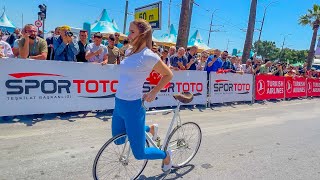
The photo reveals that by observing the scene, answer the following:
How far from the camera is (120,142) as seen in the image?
3.21 metres

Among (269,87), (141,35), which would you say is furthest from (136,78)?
(269,87)

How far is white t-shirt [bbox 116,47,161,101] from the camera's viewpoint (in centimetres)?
282

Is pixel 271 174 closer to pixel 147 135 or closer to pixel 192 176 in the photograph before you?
pixel 192 176

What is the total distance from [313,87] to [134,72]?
17.7m

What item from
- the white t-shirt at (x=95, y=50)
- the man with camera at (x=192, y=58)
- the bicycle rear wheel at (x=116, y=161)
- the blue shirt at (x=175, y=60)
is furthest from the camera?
the man with camera at (x=192, y=58)

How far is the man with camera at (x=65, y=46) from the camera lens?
683cm

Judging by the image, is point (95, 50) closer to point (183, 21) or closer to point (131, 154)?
point (131, 154)

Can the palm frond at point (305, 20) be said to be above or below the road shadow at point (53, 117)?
above

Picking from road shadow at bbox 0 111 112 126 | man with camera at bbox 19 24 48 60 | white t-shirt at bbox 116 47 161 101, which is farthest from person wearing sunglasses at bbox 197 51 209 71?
white t-shirt at bbox 116 47 161 101

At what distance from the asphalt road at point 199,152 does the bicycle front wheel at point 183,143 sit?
5.4 inches

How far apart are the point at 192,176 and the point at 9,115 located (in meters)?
4.29

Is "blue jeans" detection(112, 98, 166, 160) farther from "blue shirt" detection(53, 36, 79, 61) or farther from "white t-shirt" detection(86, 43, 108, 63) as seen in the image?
"white t-shirt" detection(86, 43, 108, 63)

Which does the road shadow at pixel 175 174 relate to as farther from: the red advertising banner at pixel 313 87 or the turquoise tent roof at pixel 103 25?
the turquoise tent roof at pixel 103 25

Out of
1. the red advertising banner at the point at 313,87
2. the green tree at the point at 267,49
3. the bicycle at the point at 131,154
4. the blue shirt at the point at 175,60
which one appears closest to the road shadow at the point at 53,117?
the blue shirt at the point at 175,60
